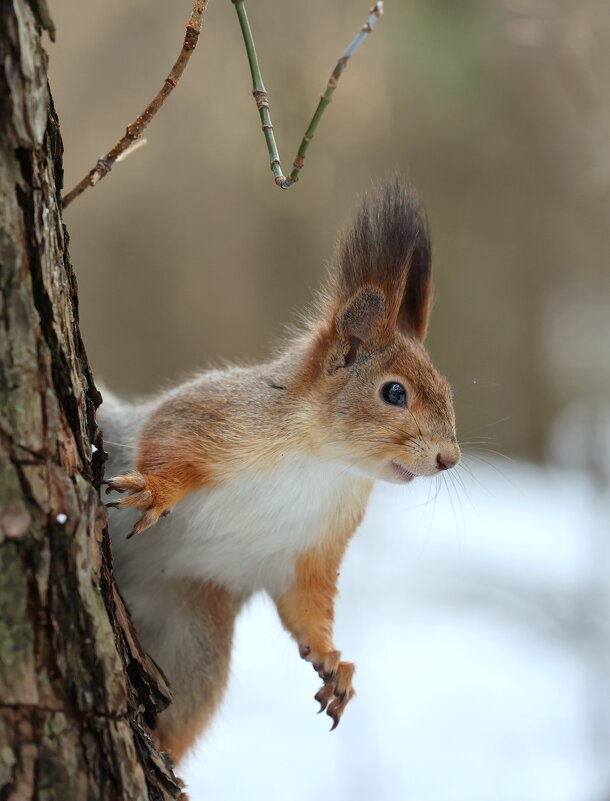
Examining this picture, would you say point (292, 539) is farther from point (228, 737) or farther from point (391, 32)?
point (391, 32)

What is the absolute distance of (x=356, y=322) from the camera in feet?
5.97

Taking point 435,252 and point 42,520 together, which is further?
point 435,252

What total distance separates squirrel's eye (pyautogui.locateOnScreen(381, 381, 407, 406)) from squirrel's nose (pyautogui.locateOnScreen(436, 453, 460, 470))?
0.13 metres

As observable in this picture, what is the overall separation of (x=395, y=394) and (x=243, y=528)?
386 mm

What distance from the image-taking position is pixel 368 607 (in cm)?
386

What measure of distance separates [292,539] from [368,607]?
6.78 feet

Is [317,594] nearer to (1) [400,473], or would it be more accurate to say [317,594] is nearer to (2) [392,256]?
(1) [400,473]

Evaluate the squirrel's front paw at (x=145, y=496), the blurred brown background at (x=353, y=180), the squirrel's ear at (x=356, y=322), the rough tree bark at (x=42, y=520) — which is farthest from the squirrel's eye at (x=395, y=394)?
the blurred brown background at (x=353, y=180)

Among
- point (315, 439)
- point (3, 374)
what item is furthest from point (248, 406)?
point (3, 374)

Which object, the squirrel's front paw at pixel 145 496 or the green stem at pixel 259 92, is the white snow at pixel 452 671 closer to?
the squirrel's front paw at pixel 145 496

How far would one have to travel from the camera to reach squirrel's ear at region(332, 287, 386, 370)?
1810 millimetres

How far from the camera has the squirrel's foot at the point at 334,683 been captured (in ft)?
5.87

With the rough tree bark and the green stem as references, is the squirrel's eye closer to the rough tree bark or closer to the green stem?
the green stem

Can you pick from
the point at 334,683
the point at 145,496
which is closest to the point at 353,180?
the point at 334,683
